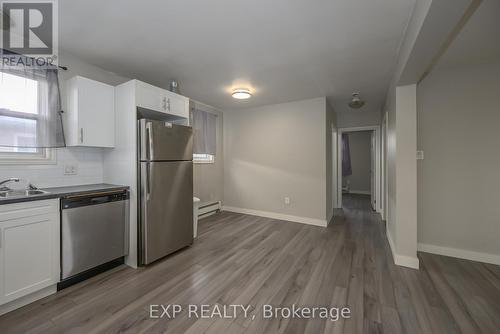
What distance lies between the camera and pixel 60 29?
1.97 meters

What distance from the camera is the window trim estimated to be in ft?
6.57

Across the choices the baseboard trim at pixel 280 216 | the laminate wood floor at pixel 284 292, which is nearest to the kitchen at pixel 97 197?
the laminate wood floor at pixel 284 292

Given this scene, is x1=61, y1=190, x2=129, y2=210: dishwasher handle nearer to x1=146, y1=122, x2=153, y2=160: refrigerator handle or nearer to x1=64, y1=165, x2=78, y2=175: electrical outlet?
x1=146, y1=122, x2=153, y2=160: refrigerator handle

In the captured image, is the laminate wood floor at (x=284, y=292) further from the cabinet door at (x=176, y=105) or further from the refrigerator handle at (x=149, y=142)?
the cabinet door at (x=176, y=105)

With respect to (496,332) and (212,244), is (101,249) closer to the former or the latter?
(212,244)

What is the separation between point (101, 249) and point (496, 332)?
338cm

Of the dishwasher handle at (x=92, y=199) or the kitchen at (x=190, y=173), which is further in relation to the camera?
the dishwasher handle at (x=92, y=199)

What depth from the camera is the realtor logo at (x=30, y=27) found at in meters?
1.75

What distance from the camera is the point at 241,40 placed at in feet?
6.95

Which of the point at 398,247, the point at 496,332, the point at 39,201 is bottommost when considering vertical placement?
the point at 496,332

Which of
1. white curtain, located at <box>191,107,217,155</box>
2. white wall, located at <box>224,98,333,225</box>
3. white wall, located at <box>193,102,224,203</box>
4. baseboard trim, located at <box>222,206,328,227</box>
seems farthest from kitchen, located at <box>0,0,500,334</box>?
white wall, located at <box>193,102,224,203</box>

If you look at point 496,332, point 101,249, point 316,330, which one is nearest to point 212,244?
point 101,249

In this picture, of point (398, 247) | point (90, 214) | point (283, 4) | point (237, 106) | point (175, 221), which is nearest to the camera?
point (283, 4)

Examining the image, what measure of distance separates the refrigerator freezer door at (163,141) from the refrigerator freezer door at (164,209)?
89 millimetres
